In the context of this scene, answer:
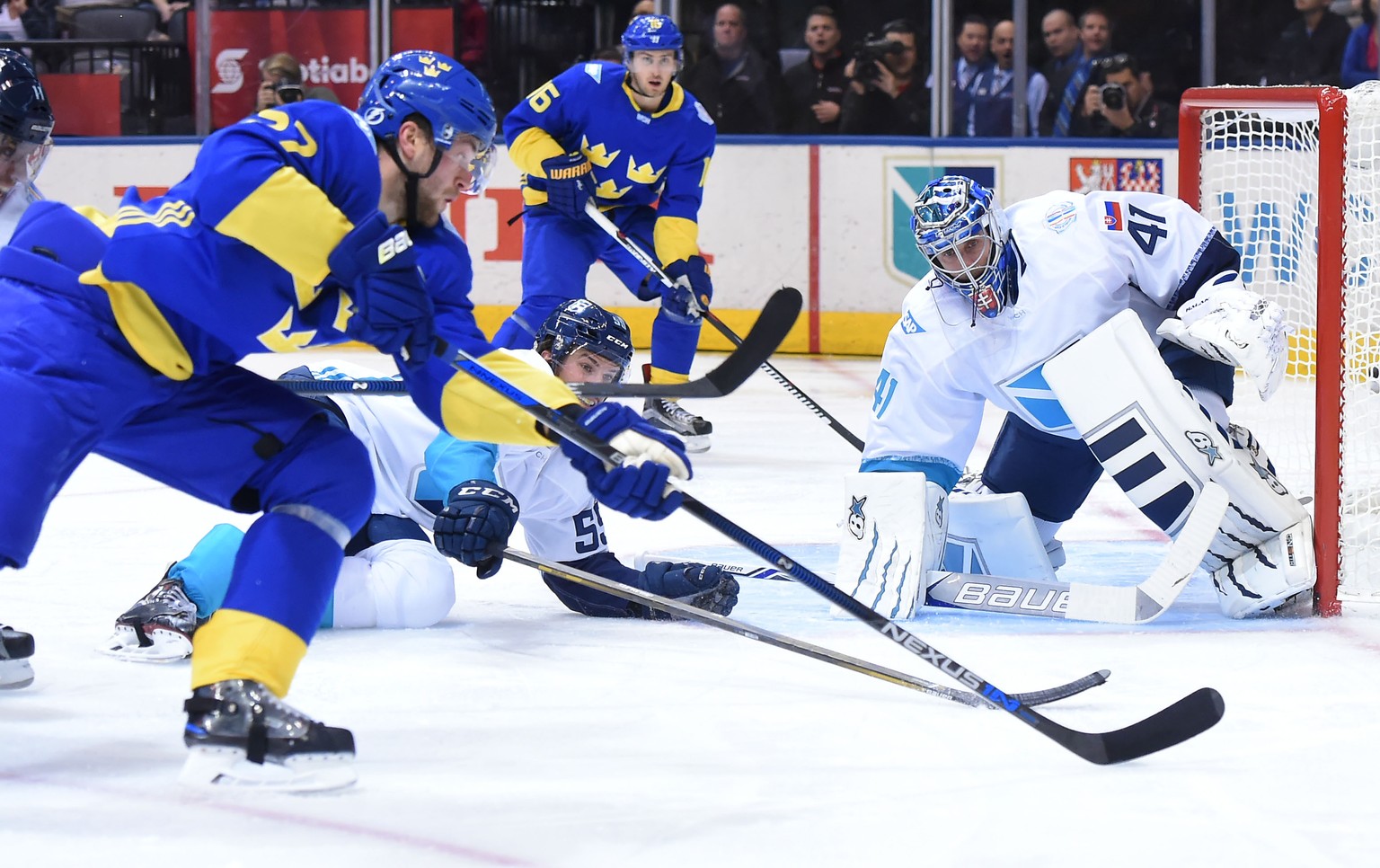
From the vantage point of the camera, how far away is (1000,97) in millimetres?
6863

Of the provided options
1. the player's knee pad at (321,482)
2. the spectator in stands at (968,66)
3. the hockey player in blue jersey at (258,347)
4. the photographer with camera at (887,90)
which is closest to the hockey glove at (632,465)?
the hockey player in blue jersey at (258,347)

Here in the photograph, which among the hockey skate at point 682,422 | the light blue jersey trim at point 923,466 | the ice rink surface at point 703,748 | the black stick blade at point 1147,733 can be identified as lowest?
the ice rink surface at point 703,748

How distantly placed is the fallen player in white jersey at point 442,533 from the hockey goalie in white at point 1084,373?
430 millimetres

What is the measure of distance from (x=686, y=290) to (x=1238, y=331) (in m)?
2.50

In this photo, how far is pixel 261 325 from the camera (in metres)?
2.14

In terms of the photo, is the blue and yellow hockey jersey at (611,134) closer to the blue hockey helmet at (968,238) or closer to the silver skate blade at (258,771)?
the blue hockey helmet at (968,238)

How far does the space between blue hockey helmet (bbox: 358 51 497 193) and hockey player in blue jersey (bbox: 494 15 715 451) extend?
119 inches

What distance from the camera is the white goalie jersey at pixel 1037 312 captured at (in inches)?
125

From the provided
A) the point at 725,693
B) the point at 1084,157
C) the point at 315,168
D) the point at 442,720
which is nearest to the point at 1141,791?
the point at 725,693

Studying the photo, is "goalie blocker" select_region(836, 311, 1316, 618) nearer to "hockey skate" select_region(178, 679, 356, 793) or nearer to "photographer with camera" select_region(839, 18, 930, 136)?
"hockey skate" select_region(178, 679, 356, 793)

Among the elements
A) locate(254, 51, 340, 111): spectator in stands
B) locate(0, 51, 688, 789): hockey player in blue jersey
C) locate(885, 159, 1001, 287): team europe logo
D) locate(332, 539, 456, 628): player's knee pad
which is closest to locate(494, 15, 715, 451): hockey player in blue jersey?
locate(885, 159, 1001, 287): team europe logo

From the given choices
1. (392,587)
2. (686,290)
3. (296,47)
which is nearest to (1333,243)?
(392,587)

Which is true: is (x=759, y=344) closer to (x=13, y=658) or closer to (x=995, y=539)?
(x=995, y=539)

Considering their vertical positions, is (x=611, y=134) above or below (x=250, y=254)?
above
